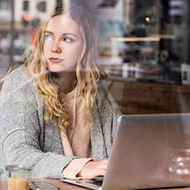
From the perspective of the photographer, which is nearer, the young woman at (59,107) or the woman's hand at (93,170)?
the woman's hand at (93,170)

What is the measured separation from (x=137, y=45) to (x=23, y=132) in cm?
395

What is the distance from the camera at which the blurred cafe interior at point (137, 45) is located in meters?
4.20

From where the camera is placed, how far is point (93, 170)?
2.16 m

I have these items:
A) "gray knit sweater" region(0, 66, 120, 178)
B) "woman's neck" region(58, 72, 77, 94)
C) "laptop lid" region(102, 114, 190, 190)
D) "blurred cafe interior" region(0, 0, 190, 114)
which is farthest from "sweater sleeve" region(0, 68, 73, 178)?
"blurred cafe interior" region(0, 0, 190, 114)

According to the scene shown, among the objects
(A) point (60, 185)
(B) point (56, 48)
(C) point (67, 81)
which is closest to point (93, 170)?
(A) point (60, 185)

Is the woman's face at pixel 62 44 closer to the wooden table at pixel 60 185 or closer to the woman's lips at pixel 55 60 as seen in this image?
the woman's lips at pixel 55 60

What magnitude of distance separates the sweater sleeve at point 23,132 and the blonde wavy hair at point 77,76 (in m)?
0.05

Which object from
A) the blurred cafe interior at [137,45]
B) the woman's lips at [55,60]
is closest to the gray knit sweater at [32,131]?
the woman's lips at [55,60]

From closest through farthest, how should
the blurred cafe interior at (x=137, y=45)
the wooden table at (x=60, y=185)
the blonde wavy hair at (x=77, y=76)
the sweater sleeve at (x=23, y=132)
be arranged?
1. the wooden table at (x=60, y=185)
2. the sweater sleeve at (x=23, y=132)
3. the blonde wavy hair at (x=77, y=76)
4. the blurred cafe interior at (x=137, y=45)

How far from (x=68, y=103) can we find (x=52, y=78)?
0.11 meters

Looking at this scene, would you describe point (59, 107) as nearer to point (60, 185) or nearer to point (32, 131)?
point (32, 131)

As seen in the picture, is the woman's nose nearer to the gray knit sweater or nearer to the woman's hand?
the gray knit sweater

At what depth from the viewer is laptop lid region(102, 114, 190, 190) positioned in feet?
6.29

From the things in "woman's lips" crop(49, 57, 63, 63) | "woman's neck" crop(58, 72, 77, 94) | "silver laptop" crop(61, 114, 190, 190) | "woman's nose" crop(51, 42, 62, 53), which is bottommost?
"silver laptop" crop(61, 114, 190, 190)
